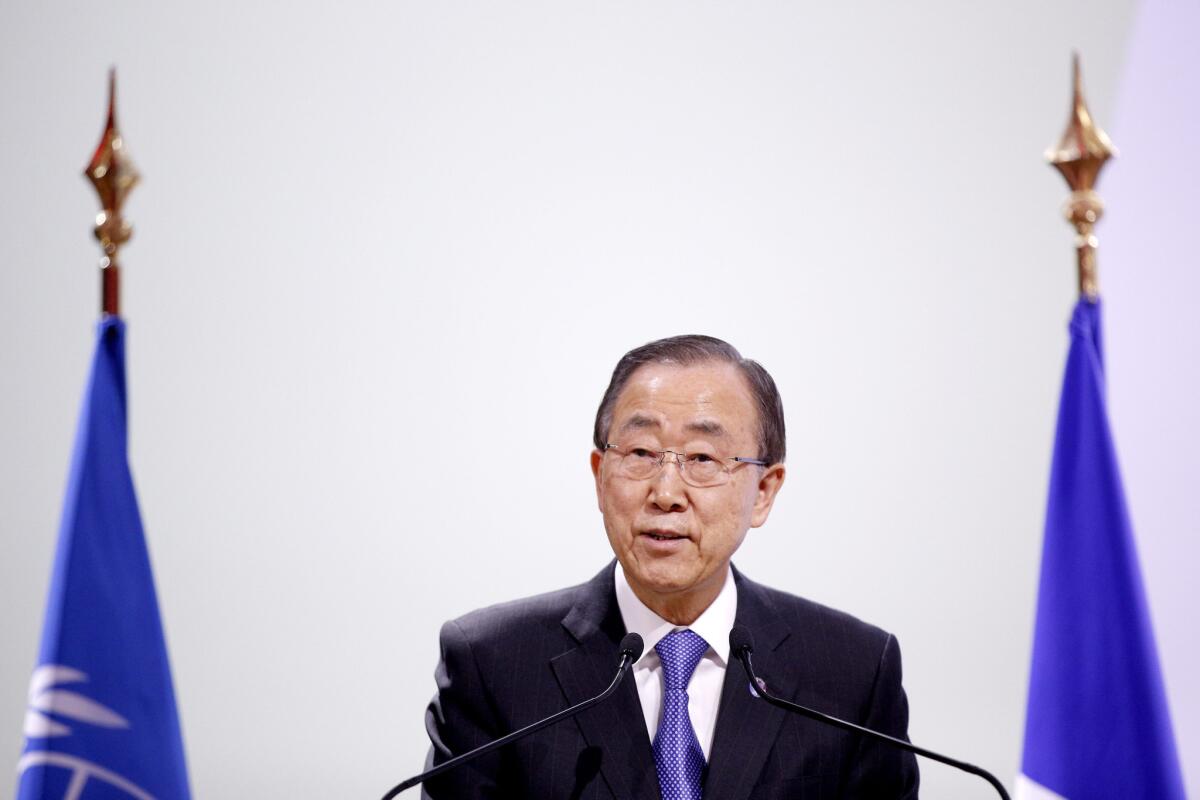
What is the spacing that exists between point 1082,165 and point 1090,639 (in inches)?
30.1

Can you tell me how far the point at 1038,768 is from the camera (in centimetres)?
225

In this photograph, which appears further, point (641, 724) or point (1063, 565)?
point (1063, 565)

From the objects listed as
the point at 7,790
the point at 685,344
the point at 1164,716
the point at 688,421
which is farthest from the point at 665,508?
the point at 7,790

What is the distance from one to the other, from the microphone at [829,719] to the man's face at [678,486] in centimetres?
15

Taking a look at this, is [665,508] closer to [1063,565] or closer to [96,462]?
[1063,565]

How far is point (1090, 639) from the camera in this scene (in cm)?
221

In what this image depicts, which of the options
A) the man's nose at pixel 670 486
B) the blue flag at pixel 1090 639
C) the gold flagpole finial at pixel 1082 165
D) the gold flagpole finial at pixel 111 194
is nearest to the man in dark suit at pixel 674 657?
the man's nose at pixel 670 486

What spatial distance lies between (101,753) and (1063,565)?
1.56m

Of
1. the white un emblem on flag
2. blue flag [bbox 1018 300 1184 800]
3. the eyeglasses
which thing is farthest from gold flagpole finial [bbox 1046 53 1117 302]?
the white un emblem on flag

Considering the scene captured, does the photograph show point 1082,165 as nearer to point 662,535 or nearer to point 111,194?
point 662,535

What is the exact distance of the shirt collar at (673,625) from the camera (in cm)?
219

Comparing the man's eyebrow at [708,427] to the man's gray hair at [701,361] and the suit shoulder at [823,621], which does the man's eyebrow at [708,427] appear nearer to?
the man's gray hair at [701,361]

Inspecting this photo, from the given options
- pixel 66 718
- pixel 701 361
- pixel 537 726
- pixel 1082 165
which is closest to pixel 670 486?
pixel 701 361

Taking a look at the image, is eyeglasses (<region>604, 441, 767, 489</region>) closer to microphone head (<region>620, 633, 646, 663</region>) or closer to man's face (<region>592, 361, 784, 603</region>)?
man's face (<region>592, 361, 784, 603</region>)
